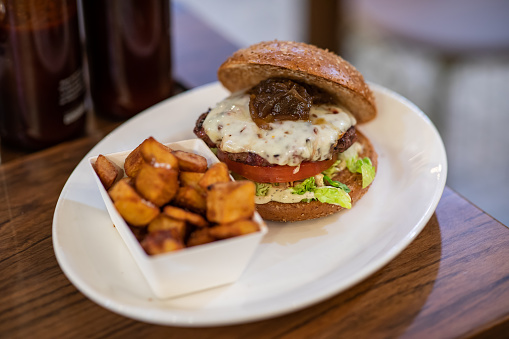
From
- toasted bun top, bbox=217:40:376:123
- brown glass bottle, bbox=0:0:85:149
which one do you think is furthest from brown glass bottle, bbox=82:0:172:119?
toasted bun top, bbox=217:40:376:123

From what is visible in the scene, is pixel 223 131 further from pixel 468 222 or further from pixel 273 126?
pixel 468 222

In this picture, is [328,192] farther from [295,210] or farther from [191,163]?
[191,163]

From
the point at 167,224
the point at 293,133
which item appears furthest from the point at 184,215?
the point at 293,133

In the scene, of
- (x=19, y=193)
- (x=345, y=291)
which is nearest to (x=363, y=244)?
(x=345, y=291)

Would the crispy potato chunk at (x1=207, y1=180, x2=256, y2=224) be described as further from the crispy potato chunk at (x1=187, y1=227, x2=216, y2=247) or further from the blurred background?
the blurred background

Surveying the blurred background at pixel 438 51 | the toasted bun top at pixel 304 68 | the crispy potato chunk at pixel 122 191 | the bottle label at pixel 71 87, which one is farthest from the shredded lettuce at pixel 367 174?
the blurred background at pixel 438 51

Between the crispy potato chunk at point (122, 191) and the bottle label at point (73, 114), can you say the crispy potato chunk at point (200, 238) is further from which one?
the bottle label at point (73, 114)

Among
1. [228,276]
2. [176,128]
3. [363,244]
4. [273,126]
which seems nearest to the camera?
[228,276]
